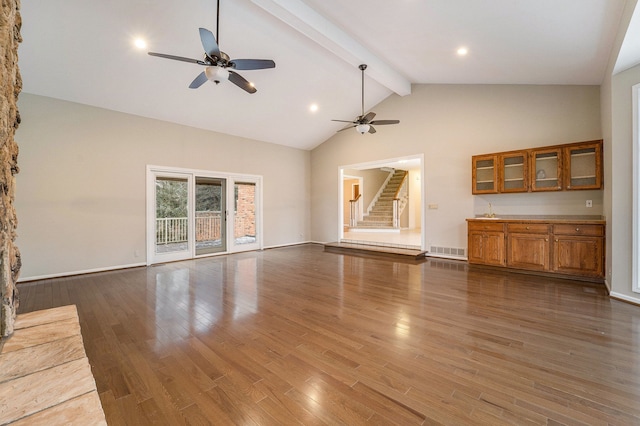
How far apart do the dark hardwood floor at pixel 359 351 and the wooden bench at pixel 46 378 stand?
24.8 inches

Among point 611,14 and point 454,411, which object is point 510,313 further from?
point 611,14

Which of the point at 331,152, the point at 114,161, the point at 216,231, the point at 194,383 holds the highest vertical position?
the point at 331,152

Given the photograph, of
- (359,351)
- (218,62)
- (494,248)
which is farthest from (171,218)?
(494,248)

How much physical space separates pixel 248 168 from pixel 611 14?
23.4 ft

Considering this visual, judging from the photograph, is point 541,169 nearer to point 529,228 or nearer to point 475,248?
point 529,228

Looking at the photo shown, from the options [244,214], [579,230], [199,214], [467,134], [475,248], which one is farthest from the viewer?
[244,214]

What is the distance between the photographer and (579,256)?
14.5 ft

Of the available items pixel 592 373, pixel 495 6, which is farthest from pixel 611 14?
pixel 592 373

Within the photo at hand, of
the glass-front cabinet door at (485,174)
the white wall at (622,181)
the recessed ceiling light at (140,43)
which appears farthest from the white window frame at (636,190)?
the recessed ceiling light at (140,43)

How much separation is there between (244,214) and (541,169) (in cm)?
688

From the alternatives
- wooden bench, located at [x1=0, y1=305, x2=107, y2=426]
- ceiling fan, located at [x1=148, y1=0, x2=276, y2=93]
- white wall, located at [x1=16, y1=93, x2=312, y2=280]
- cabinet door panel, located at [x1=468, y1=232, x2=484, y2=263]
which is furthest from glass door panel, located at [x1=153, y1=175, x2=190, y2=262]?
cabinet door panel, located at [x1=468, y1=232, x2=484, y2=263]

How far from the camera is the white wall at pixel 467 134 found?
492 cm

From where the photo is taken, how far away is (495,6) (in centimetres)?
327

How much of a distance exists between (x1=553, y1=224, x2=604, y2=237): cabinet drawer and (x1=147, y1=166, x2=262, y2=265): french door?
6.74 m
